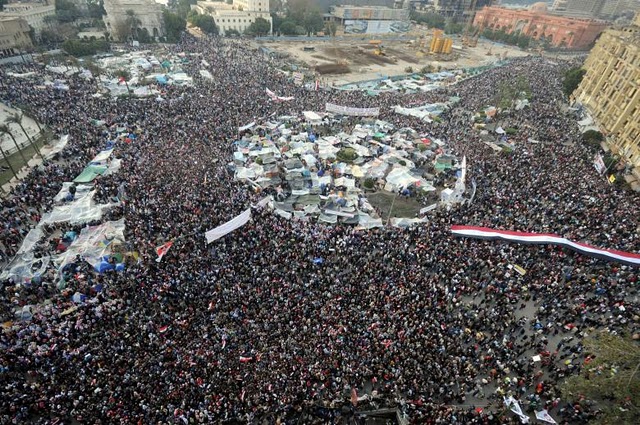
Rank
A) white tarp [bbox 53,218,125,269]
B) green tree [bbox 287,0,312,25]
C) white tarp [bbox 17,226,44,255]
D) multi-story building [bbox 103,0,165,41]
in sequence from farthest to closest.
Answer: green tree [bbox 287,0,312,25]
multi-story building [bbox 103,0,165,41]
white tarp [bbox 17,226,44,255]
white tarp [bbox 53,218,125,269]

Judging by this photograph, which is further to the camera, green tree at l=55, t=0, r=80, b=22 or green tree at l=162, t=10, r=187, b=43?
green tree at l=55, t=0, r=80, b=22

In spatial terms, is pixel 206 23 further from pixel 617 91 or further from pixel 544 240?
pixel 544 240

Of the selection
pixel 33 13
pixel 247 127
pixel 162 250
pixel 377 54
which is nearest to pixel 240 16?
pixel 377 54

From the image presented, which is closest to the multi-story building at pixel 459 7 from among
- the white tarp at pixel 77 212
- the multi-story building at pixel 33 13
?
the multi-story building at pixel 33 13

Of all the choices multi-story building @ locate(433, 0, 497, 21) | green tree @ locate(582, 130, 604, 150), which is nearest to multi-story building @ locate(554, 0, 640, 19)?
multi-story building @ locate(433, 0, 497, 21)

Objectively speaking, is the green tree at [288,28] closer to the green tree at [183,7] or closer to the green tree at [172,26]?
the green tree at [172,26]

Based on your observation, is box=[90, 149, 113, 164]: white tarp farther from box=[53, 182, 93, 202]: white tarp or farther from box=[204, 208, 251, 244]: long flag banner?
box=[204, 208, 251, 244]: long flag banner

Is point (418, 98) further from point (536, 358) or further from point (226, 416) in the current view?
point (226, 416)
